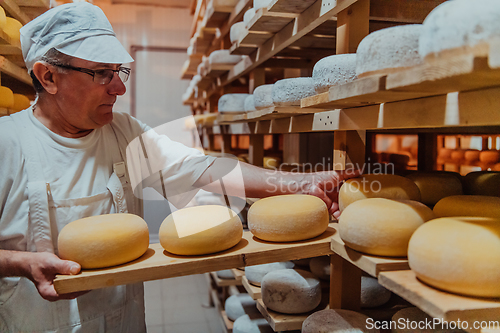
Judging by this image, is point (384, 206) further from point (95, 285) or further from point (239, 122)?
point (239, 122)

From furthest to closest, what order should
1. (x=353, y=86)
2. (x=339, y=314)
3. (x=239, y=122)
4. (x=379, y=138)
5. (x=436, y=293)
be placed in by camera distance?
(x=379, y=138) → (x=239, y=122) → (x=339, y=314) → (x=353, y=86) → (x=436, y=293)

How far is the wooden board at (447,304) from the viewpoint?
1.89ft

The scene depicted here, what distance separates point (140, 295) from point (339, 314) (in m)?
0.83

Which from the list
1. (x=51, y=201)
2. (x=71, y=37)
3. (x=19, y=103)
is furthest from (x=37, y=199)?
(x=19, y=103)

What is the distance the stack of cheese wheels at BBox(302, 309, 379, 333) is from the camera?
115 centimetres

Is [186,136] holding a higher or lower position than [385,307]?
higher

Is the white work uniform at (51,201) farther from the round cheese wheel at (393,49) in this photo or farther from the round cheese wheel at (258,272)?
the round cheese wheel at (393,49)

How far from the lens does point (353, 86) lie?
746mm

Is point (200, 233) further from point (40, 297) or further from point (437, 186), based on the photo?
point (437, 186)

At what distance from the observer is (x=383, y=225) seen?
0.80 meters

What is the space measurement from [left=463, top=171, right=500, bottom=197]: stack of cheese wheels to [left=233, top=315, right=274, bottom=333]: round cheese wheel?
48.3 inches

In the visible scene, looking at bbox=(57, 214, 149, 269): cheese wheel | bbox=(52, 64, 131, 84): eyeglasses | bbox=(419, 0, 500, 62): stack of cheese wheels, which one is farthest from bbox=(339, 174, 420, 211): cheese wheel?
bbox=(52, 64, 131, 84): eyeglasses

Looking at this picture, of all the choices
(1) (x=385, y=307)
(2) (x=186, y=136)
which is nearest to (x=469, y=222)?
(1) (x=385, y=307)

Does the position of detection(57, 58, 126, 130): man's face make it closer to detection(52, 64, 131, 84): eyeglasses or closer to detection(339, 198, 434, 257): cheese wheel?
detection(52, 64, 131, 84): eyeglasses
